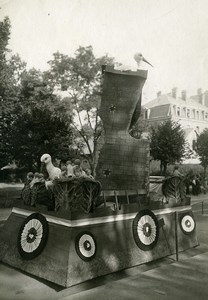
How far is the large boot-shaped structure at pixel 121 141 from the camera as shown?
9102 millimetres

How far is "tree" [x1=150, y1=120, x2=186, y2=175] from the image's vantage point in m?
26.2

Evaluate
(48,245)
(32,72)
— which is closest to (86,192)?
(48,245)

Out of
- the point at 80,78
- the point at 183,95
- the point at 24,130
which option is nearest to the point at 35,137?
the point at 24,130

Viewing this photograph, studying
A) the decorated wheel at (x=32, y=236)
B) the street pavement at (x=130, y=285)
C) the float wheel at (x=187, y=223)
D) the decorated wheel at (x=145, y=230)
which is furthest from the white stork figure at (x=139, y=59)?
the street pavement at (x=130, y=285)

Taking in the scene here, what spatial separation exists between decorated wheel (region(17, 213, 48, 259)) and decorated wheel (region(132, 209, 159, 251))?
2.12m

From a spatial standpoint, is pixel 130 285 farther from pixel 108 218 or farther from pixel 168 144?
pixel 168 144

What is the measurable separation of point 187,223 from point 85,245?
3855 mm

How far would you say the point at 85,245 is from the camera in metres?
6.36

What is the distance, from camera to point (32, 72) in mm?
22797

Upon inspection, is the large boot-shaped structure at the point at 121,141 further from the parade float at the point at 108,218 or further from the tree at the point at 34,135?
the tree at the point at 34,135

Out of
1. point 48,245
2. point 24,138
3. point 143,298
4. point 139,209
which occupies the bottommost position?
point 143,298

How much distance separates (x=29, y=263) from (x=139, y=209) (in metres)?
2.73

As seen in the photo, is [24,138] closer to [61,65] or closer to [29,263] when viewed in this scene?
[61,65]

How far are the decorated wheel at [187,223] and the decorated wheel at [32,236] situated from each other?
4.11 meters
